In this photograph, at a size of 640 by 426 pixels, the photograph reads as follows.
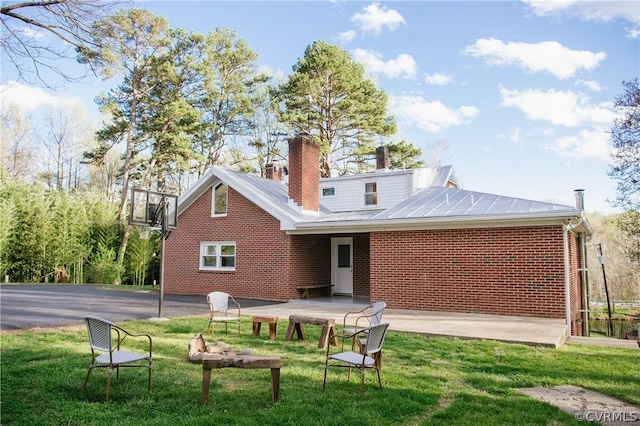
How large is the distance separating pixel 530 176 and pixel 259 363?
28.5 metres

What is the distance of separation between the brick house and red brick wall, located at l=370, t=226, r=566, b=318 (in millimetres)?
25

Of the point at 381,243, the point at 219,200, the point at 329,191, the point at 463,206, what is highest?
the point at 329,191

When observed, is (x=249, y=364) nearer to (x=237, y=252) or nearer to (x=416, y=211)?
(x=416, y=211)

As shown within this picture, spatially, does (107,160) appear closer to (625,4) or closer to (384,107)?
(384,107)

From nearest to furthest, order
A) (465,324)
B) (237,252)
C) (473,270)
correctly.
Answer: (465,324) → (473,270) → (237,252)

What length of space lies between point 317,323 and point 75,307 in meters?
7.45

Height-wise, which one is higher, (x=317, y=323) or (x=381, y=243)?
(x=381, y=243)

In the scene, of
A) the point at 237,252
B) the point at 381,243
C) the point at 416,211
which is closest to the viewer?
the point at 416,211

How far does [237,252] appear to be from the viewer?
16484 millimetres

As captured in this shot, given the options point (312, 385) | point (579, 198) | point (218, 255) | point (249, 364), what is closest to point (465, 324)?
point (579, 198)

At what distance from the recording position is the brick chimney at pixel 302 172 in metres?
16.3

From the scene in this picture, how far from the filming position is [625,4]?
1092 cm

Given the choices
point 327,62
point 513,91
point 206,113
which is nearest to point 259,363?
point 513,91

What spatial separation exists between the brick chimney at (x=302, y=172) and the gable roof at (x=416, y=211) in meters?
0.35
